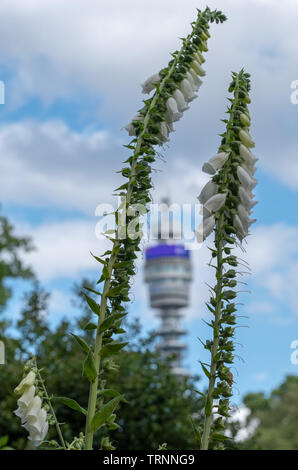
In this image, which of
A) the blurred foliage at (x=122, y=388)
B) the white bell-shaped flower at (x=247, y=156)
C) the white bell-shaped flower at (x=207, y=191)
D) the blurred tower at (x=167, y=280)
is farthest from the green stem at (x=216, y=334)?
the blurred tower at (x=167, y=280)

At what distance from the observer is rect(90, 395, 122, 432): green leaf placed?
1896mm

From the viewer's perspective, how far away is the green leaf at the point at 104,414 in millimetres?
1896

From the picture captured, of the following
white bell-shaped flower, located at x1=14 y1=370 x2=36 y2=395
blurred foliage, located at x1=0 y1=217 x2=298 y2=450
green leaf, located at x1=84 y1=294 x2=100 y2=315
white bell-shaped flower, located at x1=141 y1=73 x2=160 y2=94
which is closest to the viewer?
green leaf, located at x1=84 y1=294 x2=100 y2=315

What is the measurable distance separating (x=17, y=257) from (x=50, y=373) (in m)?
19.8

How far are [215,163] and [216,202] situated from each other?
0.14 metres

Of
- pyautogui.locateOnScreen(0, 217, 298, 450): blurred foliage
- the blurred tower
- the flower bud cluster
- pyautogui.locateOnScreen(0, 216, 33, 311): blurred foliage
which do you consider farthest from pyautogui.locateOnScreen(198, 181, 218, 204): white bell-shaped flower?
the blurred tower

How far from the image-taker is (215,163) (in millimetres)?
2227

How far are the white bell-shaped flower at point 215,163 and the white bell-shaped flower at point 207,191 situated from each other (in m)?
0.04

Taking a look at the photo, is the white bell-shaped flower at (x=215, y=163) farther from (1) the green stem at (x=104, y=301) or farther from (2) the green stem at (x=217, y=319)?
(1) the green stem at (x=104, y=301)

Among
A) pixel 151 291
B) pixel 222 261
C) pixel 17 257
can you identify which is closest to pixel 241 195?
pixel 222 261

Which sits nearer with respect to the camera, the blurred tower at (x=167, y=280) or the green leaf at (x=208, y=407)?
the green leaf at (x=208, y=407)

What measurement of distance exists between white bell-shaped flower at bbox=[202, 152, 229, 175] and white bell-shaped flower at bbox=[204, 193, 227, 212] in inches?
4.3

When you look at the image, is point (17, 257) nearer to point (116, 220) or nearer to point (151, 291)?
point (116, 220)

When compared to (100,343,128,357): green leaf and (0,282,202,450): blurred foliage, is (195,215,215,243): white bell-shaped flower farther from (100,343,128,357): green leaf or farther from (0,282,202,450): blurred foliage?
(0,282,202,450): blurred foliage
